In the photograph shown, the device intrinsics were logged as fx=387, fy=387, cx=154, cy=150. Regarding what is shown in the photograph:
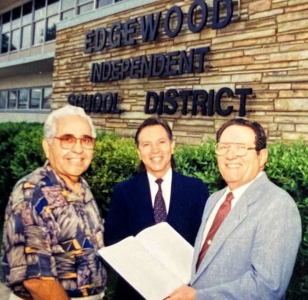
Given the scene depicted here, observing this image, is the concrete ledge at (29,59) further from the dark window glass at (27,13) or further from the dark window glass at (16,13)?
the dark window glass at (16,13)

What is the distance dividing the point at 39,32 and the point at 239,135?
1580cm

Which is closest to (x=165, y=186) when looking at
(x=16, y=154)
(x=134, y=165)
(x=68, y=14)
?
(x=134, y=165)

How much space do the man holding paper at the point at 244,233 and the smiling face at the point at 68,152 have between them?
725mm

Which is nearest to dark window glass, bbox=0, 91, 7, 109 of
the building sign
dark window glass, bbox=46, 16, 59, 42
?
dark window glass, bbox=46, 16, 59, 42

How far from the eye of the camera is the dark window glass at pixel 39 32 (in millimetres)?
15828

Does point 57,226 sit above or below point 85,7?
below

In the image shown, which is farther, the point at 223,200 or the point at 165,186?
the point at 165,186

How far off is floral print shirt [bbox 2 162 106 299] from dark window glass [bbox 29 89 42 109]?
14.6 m

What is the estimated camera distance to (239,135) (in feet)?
6.27

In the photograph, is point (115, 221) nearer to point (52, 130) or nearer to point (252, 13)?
point (52, 130)

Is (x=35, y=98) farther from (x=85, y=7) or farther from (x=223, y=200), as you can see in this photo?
(x=223, y=200)

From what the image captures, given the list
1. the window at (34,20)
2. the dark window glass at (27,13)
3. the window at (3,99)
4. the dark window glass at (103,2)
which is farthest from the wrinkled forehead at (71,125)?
the window at (3,99)

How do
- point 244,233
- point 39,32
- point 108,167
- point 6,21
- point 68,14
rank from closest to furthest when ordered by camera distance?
point 244,233 < point 108,167 < point 68,14 < point 39,32 < point 6,21

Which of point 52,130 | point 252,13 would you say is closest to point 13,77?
A: point 252,13
